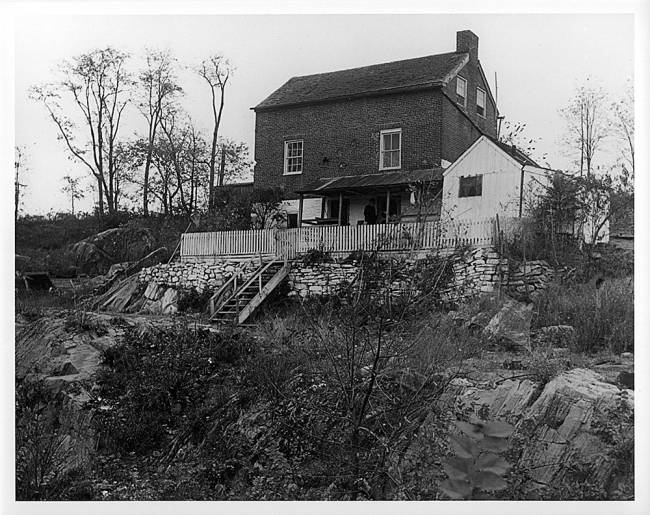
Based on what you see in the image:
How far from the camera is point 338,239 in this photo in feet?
20.4

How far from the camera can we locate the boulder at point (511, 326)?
5555 mm

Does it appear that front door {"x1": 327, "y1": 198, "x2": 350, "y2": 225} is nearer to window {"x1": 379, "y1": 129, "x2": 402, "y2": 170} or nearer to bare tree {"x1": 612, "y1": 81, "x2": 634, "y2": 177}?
window {"x1": 379, "y1": 129, "x2": 402, "y2": 170}

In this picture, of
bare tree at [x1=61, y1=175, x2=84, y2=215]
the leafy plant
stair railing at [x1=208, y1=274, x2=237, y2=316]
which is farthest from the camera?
stair railing at [x1=208, y1=274, x2=237, y2=316]

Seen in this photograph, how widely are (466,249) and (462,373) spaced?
1092 millimetres

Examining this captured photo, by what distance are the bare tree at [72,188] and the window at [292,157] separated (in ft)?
6.84

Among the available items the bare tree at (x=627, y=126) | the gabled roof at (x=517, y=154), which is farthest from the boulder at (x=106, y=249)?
the bare tree at (x=627, y=126)

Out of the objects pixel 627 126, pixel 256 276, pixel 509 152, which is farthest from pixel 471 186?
pixel 256 276

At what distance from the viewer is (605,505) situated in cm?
491

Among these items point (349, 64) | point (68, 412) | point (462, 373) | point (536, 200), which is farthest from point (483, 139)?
point (68, 412)

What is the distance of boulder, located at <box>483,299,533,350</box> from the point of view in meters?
5.55

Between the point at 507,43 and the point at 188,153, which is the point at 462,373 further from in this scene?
the point at 188,153

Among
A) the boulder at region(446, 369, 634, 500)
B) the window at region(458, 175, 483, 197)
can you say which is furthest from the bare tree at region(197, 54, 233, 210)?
the boulder at region(446, 369, 634, 500)

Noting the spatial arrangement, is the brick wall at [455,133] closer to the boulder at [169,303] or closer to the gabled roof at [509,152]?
the gabled roof at [509,152]

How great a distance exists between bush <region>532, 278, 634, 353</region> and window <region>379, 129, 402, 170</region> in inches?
78.9
